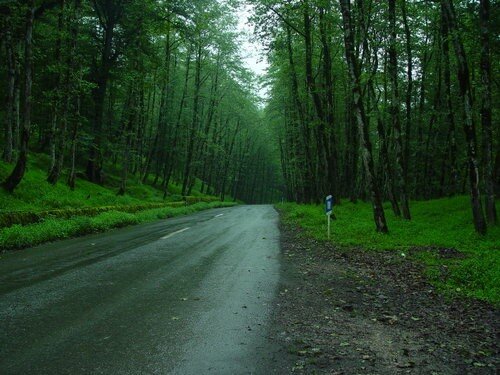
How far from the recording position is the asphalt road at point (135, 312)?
12.0 feet

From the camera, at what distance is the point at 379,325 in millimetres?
5035

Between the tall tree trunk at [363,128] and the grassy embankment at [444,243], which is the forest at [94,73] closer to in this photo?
the tall tree trunk at [363,128]

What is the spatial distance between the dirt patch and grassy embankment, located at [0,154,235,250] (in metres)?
7.38

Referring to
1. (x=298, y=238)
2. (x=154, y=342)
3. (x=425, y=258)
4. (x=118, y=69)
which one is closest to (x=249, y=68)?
(x=118, y=69)

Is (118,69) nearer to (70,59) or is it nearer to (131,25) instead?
(131,25)

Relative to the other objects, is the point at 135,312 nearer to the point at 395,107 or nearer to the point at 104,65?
the point at 395,107

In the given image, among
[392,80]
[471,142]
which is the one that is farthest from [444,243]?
[392,80]

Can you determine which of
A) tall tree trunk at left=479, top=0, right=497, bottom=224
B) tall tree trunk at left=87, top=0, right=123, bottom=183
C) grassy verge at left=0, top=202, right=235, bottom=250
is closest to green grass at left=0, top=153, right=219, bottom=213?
grassy verge at left=0, top=202, right=235, bottom=250

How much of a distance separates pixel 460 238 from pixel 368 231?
2.91 m

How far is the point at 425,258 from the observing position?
361 inches

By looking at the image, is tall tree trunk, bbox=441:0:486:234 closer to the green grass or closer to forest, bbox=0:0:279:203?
forest, bbox=0:0:279:203

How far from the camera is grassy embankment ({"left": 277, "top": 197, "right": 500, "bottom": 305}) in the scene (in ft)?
22.9

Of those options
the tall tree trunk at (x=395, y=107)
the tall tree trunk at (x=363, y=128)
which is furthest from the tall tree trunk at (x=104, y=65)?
the tall tree trunk at (x=395, y=107)

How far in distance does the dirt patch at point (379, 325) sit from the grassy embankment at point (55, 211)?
738 cm
